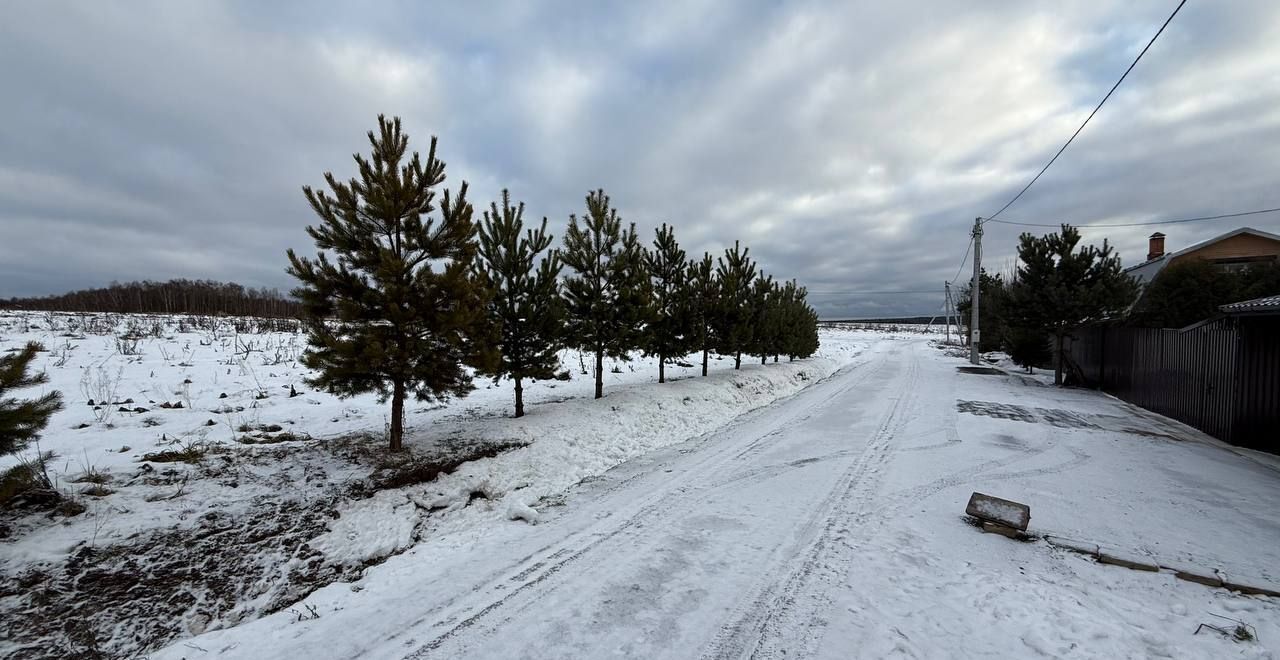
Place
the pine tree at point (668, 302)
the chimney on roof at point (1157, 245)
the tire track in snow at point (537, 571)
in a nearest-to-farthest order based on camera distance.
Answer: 1. the tire track in snow at point (537, 571)
2. the pine tree at point (668, 302)
3. the chimney on roof at point (1157, 245)

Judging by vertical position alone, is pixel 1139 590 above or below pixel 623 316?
below

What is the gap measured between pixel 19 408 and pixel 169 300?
51.6 m

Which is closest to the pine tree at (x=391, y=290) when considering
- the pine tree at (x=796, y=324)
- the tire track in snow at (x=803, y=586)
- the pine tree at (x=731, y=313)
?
the tire track in snow at (x=803, y=586)

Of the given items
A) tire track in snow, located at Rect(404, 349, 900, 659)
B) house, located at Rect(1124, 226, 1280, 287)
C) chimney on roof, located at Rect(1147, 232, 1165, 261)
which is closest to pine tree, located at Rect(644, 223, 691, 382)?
tire track in snow, located at Rect(404, 349, 900, 659)

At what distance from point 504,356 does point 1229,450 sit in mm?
13518

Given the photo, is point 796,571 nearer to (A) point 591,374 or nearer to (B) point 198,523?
(B) point 198,523

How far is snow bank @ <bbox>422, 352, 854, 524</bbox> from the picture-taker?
6.08 m

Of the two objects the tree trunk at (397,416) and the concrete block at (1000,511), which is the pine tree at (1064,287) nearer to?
the concrete block at (1000,511)

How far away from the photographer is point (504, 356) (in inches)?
346

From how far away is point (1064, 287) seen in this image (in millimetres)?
15891

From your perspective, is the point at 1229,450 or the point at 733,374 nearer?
the point at 1229,450

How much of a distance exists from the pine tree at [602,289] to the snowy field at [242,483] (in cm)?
151

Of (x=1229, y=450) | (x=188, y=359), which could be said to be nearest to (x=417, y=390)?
(x=188, y=359)

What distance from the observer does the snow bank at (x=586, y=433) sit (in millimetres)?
6075
